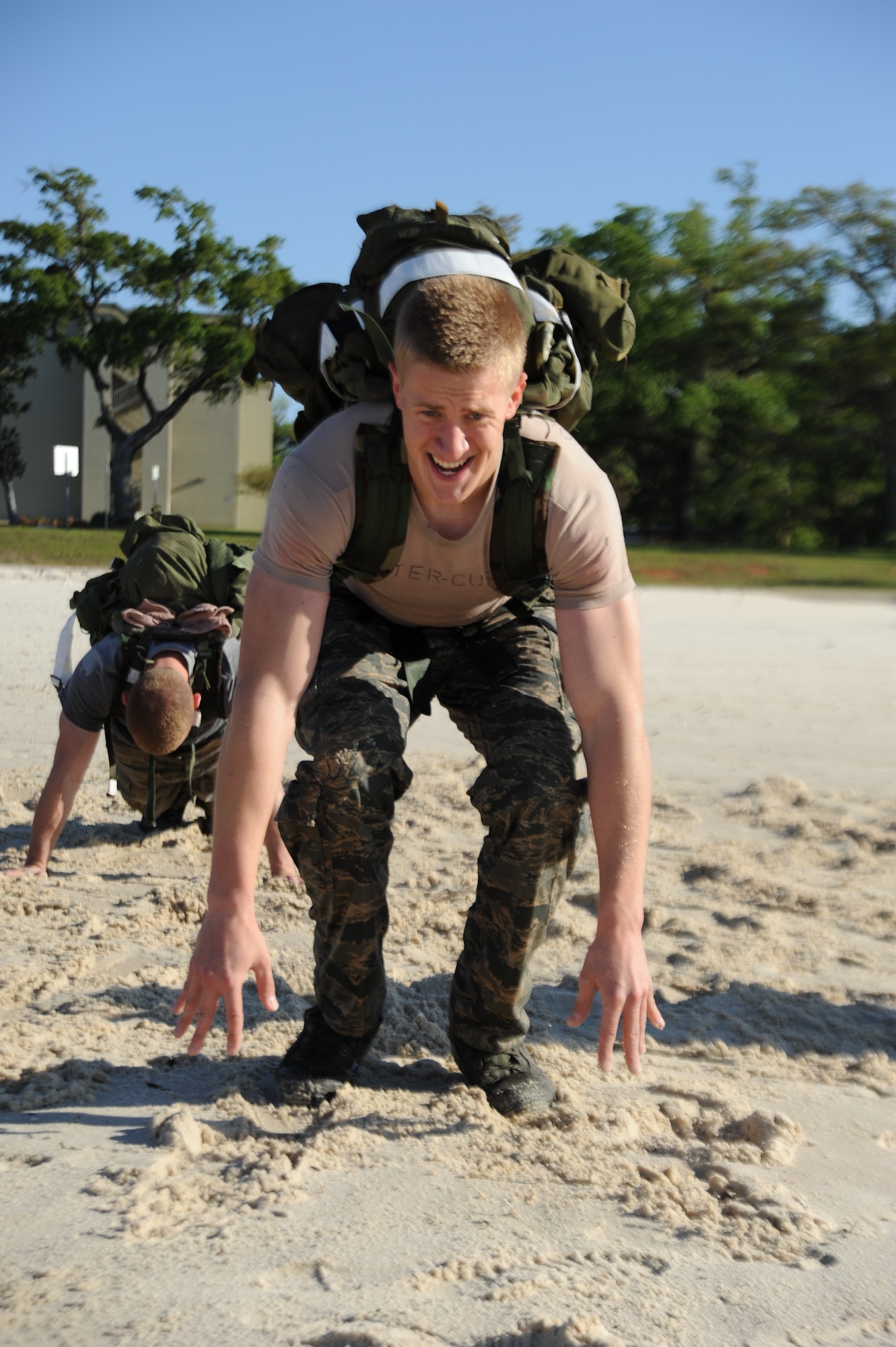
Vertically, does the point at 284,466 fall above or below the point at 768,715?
above

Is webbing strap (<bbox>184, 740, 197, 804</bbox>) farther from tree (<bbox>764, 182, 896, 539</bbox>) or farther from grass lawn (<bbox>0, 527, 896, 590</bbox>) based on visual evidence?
tree (<bbox>764, 182, 896, 539</bbox>)

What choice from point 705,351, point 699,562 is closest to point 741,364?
point 705,351

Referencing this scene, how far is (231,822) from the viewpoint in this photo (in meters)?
2.22

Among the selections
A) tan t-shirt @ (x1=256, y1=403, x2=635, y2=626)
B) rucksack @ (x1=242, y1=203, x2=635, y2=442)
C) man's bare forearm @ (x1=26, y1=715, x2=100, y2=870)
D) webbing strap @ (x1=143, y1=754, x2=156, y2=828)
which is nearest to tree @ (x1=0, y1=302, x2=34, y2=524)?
Result: webbing strap @ (x1=143, y1=754, x2=156, y2=828)

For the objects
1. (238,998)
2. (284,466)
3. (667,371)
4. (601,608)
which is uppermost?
(667,371)

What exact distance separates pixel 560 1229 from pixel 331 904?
75 cm

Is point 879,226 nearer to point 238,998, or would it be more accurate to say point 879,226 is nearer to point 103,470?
point 103,470

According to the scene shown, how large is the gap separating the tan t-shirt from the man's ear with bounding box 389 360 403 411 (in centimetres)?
7

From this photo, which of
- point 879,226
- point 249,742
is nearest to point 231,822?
point 249,742

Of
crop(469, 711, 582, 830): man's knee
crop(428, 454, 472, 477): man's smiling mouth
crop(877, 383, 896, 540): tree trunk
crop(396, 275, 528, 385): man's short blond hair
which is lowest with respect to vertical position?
crop(469, 711, 582, 830): man's knee

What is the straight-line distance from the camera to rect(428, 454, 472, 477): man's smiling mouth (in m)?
2.29

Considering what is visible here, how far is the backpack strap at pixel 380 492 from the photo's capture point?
7.77 feet

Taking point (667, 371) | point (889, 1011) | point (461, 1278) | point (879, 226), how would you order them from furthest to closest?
point (667, 371)
point (879, 226)
point (889, 1011)
point (461, 1278)

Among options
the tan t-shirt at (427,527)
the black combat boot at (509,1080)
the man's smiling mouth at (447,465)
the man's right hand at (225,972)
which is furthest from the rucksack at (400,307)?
the black combat boot at (509,1080)
